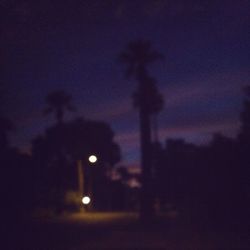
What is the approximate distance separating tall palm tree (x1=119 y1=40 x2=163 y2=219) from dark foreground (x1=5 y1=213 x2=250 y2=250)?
30.2 feet

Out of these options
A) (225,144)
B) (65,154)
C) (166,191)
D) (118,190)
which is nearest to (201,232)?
(225,144)

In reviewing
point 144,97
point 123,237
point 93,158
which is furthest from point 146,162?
point 93,158

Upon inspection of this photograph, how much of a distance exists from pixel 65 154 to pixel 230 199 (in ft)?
113

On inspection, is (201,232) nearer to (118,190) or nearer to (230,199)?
(230,199)

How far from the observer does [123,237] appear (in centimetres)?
2769

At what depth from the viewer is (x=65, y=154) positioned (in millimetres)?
61875

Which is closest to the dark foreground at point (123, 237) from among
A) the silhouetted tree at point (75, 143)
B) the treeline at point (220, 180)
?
the treeline at point (220, 180)

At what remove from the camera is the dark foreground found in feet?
78.4

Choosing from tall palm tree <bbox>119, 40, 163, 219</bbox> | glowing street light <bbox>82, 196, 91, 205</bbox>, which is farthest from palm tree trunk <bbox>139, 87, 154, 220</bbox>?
glowing street light <bbox>82, 196, 91, 205</bbox>

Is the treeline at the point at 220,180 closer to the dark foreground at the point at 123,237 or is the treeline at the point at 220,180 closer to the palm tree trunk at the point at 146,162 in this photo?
the dark foreground at the point at 123,237

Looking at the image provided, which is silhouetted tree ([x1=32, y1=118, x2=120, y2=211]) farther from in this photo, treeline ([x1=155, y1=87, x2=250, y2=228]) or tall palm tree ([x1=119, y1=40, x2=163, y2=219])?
treeline ([x1=155, y1=87, x2=250, y2=228])

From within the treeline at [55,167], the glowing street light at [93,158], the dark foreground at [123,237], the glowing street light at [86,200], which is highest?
the treeline at [55,167]

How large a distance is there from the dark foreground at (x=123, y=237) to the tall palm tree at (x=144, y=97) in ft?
30.2

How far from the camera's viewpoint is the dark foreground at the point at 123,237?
23.9 metres
